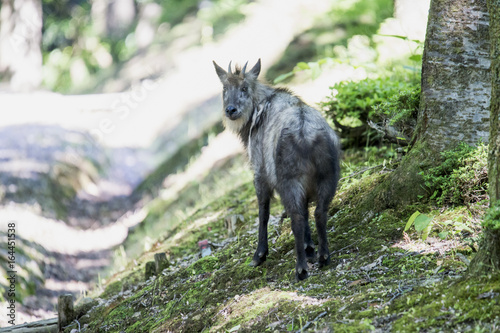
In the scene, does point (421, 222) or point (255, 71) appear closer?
point (421, 222)

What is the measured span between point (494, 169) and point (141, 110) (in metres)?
15.6

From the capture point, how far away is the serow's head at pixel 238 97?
5719 millimetres

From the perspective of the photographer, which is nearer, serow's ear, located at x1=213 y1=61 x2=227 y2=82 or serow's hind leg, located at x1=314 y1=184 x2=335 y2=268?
serow's hind leg, located at x1=314 y1=184 x2=335 y2=268

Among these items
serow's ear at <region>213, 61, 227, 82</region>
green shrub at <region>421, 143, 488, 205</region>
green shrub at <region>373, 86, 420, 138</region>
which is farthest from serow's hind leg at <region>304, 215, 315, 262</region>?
serow's ear at <region>213, 61, 227, 82</region>

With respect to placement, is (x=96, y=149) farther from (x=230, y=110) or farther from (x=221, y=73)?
(x=230, y=110)

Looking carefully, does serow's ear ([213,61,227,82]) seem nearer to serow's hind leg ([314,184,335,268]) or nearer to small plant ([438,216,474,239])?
serow's hind leg ([314,184,335,268])

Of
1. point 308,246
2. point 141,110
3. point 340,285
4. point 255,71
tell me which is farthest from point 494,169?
point 141,110

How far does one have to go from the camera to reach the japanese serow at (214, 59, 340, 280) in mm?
4617

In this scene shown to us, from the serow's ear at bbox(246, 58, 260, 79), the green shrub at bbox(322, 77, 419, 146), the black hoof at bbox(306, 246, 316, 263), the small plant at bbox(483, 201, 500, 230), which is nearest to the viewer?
the small plant at bbox(483, 201, 500, 230)

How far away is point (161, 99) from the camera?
1764 centimetres

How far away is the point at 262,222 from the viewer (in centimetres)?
543

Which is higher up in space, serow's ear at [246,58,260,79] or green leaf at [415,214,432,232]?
serow's ear at [246,58,260,79]

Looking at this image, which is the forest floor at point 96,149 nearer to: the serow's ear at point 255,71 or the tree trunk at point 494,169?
the serow's ear at point 255,71

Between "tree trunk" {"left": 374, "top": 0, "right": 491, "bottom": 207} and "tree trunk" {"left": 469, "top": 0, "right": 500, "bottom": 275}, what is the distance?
1.53 m
